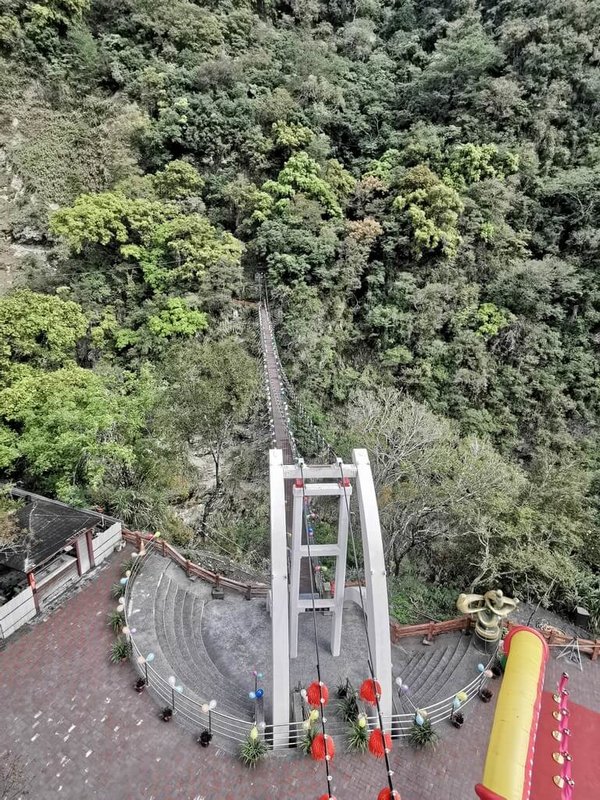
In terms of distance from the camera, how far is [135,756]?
7324 millimetres

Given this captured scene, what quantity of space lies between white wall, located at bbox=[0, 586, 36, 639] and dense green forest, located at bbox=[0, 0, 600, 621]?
3224 millimetres

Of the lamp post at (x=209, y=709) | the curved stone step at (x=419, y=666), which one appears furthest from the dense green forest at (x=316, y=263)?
the lamp post at (x=209, y=709)

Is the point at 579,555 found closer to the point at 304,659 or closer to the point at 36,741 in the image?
Result: the point at 304,659

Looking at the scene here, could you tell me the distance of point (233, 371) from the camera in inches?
590

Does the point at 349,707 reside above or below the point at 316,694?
below

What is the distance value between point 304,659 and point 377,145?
93.6ft

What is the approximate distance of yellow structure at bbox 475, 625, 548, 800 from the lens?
5500mm

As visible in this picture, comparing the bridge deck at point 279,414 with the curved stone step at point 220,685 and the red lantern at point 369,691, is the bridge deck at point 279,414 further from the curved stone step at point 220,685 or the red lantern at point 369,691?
the red lantern at point 369,691

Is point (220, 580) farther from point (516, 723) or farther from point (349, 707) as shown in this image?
point (516, 723)

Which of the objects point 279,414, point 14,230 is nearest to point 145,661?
point 279,414

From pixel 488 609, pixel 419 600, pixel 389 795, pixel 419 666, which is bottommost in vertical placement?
pixel 419 600

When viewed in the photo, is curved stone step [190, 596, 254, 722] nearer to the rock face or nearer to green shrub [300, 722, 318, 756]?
green shrub [300, 722, 318, 756]

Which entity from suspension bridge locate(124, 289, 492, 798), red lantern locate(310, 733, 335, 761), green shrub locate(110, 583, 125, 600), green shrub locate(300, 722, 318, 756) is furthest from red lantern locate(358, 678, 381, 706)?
green shrub locate(110, 583, 125, 600)

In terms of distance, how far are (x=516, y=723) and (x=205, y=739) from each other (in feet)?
17.4
